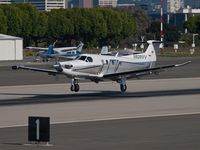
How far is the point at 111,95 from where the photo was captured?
4988 centimetres

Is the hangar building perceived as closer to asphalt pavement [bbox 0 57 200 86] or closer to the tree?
asphalt pavement [bbox 0 57 200 86]

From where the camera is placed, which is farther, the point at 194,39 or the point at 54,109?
the point at 194,39

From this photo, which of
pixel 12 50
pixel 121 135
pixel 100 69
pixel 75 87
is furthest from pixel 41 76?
pixel 121 135

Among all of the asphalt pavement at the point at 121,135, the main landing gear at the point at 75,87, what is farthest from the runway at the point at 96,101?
the asphalt pavement at the point at 121,135

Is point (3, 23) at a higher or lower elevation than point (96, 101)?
higher

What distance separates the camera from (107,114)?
125ft

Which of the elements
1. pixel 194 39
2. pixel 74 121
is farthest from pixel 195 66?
pixel 194 39

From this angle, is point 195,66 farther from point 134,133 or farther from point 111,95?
point 134,133

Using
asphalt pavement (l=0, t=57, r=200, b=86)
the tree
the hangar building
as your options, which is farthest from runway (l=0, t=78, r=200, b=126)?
the tree

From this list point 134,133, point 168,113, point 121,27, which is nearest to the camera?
point 134,133

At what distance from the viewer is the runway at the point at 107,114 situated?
29047mm

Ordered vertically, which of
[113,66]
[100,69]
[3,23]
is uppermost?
[3,23]

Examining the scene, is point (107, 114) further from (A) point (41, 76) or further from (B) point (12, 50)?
(B) point (12, 50)

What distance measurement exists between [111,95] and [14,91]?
22.7 ft
